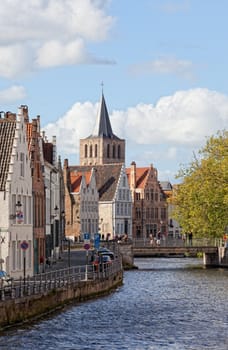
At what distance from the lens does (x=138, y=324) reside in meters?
51.1

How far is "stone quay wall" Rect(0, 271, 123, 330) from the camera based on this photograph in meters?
45.4

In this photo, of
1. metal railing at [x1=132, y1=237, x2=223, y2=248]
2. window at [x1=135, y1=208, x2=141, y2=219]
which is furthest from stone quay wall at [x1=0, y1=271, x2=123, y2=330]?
window at [x1=135, y1=208, x2=141, y2=219]

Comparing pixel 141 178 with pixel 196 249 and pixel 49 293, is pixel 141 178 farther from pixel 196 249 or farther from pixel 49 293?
pixel 49 293

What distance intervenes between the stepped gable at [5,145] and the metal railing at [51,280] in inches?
242

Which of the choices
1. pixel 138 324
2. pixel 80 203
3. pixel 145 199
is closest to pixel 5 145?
pixel 138 324

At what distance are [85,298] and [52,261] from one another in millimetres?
18594

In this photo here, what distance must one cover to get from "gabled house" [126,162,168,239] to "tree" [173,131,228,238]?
83.1 meters

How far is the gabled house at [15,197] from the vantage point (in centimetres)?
5950

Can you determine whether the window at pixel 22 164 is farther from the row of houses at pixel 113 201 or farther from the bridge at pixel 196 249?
the row of houses at pixel 113 201

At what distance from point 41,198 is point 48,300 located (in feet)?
64.7

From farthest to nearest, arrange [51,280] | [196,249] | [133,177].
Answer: [133,177]
[196,249]
[51,280]

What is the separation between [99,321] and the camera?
51906 mm

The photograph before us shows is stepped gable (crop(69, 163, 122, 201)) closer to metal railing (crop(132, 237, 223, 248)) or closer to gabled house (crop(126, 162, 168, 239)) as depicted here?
gabled house (crop(126, 162, 168, 239))

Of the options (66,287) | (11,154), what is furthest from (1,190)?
(66,287)
